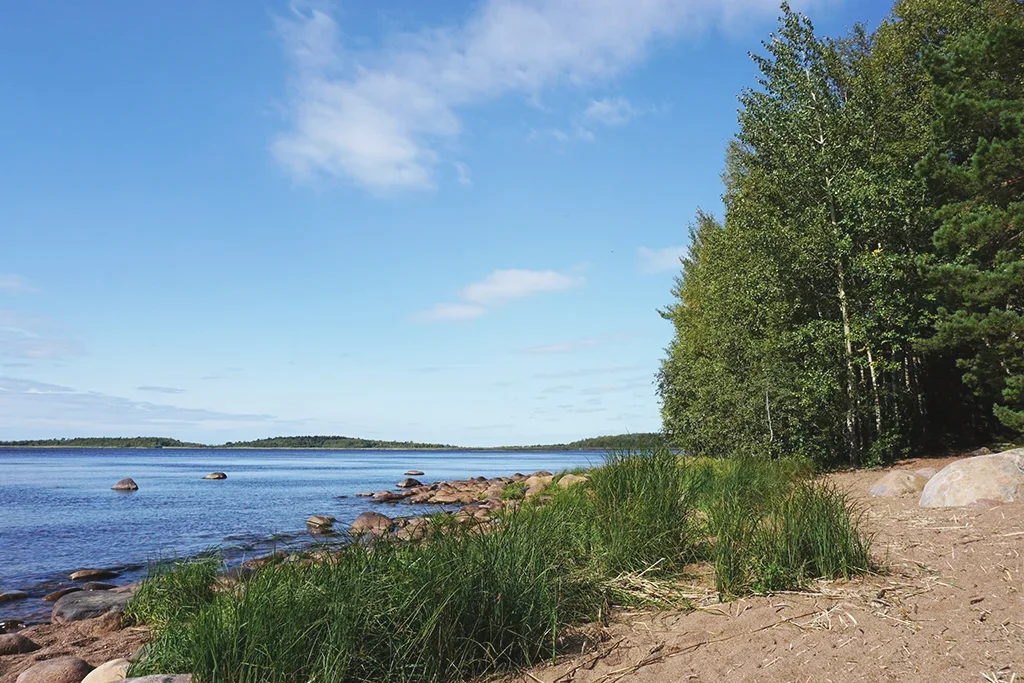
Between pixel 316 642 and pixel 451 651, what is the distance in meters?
0.90

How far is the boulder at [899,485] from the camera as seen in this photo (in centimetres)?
1135

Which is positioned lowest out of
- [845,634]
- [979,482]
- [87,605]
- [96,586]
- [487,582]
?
[96,586]

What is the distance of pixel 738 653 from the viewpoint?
4512mm

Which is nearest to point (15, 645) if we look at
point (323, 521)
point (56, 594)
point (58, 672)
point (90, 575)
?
point (58, 672)

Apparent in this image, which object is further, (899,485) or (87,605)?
(899,485)

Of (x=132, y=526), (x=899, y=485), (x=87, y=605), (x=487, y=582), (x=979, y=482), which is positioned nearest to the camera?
(x=487, y=582)

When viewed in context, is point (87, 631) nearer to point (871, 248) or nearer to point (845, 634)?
point (845, 634)

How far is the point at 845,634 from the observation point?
15.4ft

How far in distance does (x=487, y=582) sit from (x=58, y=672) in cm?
439

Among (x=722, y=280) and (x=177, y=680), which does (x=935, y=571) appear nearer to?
(x=177, y=680)

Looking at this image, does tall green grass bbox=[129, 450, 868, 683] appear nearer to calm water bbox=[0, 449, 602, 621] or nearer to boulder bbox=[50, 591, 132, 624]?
calm water bbox=[0, 449, 602, 621]

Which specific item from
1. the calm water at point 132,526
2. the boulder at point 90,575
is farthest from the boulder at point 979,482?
the boulder at point 90,575

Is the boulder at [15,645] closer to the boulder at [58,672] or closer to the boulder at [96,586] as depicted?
the boulder at [58,672]

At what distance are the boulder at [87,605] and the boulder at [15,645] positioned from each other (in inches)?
35.9
